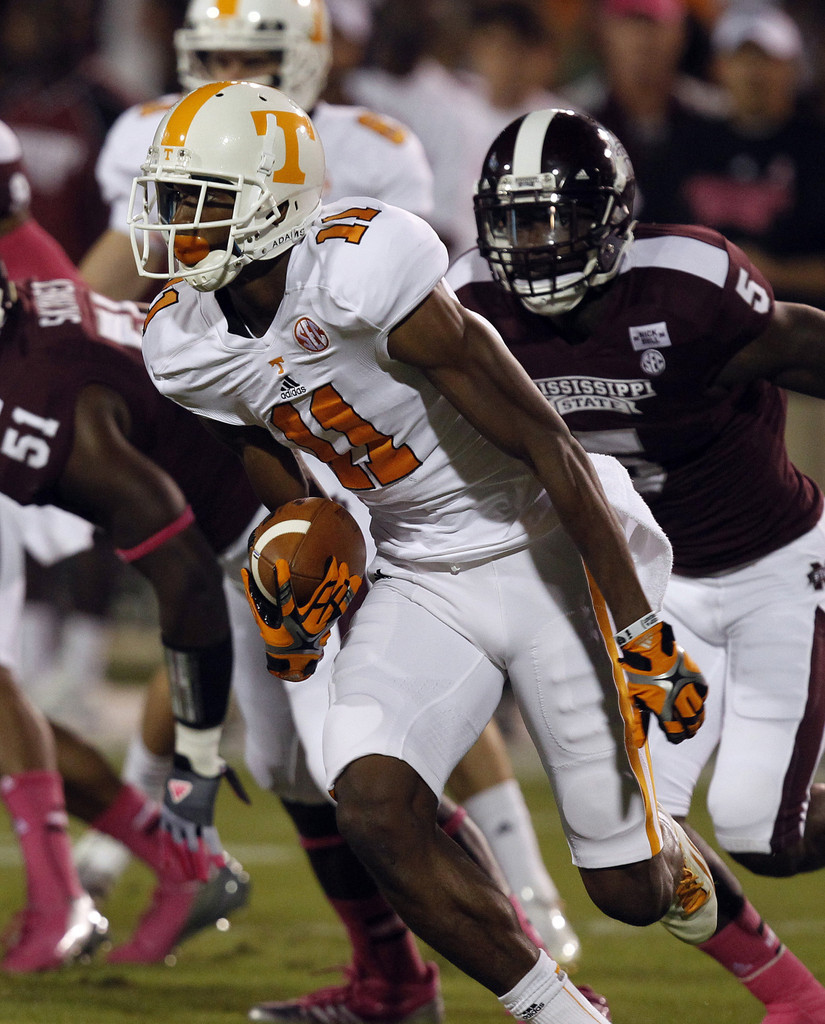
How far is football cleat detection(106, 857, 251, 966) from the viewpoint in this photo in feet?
12.8

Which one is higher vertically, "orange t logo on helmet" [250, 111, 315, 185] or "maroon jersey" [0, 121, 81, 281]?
"orange t logo on helmet" [250, 111, 315, 185]

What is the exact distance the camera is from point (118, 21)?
1036 cm

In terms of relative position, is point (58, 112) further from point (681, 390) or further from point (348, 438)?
point (348, 438)

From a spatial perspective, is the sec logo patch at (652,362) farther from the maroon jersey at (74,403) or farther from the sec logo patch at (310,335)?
the maroon jersey at (74,403)

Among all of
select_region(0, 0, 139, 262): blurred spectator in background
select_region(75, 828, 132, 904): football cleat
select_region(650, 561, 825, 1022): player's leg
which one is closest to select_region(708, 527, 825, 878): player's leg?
select_region(650, 561, 825, 1022): player's leg

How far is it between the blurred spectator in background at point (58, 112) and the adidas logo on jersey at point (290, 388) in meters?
3.76

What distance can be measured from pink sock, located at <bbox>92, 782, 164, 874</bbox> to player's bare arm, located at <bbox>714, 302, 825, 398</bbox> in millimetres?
1906

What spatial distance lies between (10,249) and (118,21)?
6540 millimetres

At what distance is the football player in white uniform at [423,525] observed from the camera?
2586 millimetres

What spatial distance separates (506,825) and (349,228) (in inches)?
67.3

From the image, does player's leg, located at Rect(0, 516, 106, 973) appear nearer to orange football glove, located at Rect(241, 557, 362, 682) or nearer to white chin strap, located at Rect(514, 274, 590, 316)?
orange football glove, located at Rect(241, 557, 362, 682)

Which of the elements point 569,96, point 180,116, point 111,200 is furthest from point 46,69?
point 180,116

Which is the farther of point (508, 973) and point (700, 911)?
point (700, 911)

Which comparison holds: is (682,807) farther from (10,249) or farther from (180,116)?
(10,249)
